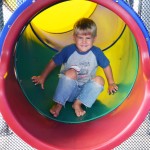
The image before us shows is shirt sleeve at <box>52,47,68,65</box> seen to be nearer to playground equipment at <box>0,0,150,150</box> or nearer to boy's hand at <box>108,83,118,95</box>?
playground equipment at <box>0,0,150,150</box>

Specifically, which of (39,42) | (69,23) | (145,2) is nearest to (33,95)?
(39,42)

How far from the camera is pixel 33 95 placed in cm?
182

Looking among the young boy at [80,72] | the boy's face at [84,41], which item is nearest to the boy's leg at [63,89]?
the young boy at [80,72]

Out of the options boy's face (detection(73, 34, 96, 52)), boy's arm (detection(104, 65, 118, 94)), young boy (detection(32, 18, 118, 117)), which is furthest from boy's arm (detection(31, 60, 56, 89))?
boy's arm (detection(104, 65, 118, 94))

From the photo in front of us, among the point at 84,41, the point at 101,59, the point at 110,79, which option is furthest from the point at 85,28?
the point at 110,79

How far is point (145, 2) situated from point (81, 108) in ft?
2.00

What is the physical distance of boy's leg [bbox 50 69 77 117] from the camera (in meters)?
1.81

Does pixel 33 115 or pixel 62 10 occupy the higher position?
pixel 62 10

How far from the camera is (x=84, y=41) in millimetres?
1843

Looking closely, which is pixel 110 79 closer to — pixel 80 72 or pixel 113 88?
pixel 113 88

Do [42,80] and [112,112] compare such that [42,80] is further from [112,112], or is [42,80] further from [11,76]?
[112,112]

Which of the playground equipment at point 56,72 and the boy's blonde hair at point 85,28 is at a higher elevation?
the boy's blonde hair at point 85,28

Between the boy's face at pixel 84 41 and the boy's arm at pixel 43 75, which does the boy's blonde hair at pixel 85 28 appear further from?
the boy's arm at pixel 43 75

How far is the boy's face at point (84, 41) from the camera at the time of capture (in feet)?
6.02
